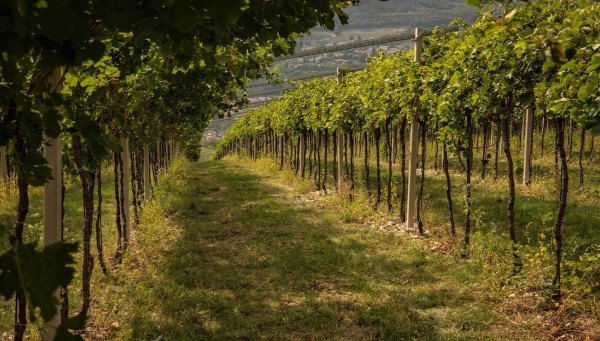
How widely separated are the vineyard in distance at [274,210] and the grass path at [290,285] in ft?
0.12

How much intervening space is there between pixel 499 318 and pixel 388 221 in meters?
5.22

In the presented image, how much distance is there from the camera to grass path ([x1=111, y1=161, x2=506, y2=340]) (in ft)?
16.7

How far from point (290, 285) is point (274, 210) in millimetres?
5648

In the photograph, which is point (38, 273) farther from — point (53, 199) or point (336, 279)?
point (336, 279)

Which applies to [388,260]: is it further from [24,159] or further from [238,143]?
[238,143]

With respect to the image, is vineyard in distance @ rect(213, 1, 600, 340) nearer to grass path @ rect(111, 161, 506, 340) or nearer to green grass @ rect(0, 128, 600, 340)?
green grass @ rect(0, 128, 600, 340)

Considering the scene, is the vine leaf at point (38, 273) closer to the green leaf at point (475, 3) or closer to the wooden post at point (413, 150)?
the green leaf at point (475, 3)

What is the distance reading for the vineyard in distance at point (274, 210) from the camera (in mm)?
1564

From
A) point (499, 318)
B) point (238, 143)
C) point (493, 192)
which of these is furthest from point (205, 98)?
point (238, 143)

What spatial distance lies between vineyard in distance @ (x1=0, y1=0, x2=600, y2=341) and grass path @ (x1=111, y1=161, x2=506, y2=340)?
0.12 feet

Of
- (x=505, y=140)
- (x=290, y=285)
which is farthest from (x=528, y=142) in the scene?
(x=290, y=285)

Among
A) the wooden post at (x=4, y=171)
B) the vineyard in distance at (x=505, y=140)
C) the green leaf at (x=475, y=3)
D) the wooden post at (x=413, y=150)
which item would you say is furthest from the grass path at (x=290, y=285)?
the wooden post at (x=4, y=171)

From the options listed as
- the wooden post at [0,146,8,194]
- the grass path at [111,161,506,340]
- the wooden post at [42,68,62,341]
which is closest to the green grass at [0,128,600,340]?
the grass path at [111,161,506,340]

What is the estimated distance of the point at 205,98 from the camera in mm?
8062
